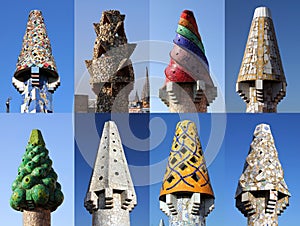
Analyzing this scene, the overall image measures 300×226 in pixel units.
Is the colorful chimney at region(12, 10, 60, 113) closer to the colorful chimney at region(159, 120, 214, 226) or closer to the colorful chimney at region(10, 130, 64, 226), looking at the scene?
the colorful chimney at region(10, 130, 64, 226)

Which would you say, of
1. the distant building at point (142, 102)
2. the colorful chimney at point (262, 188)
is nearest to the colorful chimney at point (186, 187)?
the colorful chimney at point (262, 188)

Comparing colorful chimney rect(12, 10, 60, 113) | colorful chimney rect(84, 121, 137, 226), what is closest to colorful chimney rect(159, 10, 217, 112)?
colorful chimney rect(84, 121, 137, 226)

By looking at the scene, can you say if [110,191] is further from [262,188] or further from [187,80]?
[262,188]

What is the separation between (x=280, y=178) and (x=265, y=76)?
253 centimetres

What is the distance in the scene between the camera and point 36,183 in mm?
28328

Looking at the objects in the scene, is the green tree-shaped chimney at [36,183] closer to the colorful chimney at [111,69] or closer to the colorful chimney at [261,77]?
the colorful chimney at [111,69]

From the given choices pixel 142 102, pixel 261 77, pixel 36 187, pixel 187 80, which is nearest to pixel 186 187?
pixel 187 80

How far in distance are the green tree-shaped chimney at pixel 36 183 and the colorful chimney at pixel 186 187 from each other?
Result: 8.69 feet

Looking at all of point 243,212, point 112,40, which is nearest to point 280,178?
point 243,212

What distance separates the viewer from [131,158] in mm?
29312

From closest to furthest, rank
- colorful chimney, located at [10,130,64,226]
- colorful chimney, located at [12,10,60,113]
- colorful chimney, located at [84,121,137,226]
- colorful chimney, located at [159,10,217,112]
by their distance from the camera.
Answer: colorful chimney, located at [84,121,137,226] < colorful chimney, located at [10,130,64,226] < colorful chimney, located at [159,10,217,112] < colorful chimney, located at [12,10,60,113]

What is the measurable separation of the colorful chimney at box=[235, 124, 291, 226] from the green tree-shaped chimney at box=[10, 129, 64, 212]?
4233mm

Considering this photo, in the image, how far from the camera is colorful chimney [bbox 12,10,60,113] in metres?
28.6

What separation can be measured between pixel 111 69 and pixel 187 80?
1835 mm
